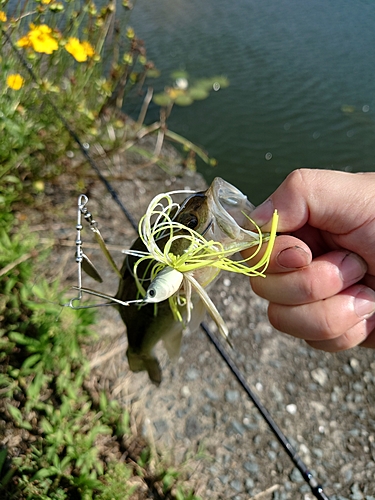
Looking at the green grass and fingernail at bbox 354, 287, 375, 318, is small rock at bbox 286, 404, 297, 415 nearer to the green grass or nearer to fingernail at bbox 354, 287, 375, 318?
the green grass

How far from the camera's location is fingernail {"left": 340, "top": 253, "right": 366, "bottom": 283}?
1.55 m

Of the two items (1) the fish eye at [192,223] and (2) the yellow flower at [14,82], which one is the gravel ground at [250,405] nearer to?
(2) the yellow flower at [14,82]

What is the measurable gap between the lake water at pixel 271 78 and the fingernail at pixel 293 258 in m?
3.11

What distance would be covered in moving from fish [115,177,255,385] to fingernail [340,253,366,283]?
46 cm

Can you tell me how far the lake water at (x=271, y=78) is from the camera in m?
4.96

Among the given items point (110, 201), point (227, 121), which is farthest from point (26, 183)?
point (227, 121)

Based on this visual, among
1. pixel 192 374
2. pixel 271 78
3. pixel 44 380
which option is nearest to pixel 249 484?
pixel 192 374

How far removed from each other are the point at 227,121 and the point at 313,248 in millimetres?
3784

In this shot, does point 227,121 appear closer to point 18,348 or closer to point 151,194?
point 151,194

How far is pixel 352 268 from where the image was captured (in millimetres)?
1562

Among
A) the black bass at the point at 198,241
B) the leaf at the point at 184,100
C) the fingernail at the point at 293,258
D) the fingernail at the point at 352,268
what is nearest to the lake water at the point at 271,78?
the leaf at the point at 184,100

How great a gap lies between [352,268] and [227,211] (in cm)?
64

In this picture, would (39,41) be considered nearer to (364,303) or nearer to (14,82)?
(14,82)

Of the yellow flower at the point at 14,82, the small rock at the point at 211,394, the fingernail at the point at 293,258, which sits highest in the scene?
the yellow flower at the point at 14,82
